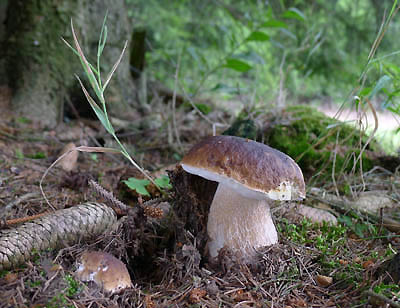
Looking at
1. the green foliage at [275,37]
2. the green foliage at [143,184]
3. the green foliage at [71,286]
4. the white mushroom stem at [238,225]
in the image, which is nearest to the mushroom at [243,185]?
the white mushroom stem at [238,225]

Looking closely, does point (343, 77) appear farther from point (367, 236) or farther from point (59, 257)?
point (59, 257)

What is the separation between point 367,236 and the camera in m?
2.07

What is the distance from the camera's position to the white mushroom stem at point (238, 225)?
1.68 meters

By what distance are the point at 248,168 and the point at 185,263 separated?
62 centimetres

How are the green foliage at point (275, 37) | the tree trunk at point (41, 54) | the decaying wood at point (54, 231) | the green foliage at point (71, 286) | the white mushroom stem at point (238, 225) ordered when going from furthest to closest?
the green foliage at point (275, 37)
the tree trunk at point (41, 54)
the white mushroom stem at point (238, 225)
the decaying wood at point (54, 231)
the green foliage at point (71, 286)

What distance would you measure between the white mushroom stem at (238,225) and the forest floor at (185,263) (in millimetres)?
65

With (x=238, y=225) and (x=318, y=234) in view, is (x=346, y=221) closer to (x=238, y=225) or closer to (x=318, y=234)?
(x=318, y=234)

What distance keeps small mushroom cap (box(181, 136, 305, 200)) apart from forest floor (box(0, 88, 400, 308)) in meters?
0.37

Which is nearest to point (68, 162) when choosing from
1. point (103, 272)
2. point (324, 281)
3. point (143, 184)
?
point (143, 184)

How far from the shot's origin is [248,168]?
58.0 inches

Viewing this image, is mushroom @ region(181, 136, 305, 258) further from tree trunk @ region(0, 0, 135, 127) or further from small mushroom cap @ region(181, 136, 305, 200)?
tree trunk @ region(0, 0, 135, 127)

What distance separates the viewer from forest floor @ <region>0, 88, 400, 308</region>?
4.32 ft

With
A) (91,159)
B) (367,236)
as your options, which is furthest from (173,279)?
(91,159)

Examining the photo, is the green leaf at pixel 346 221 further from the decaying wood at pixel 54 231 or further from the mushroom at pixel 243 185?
the decaying wood at pixel 54 231
